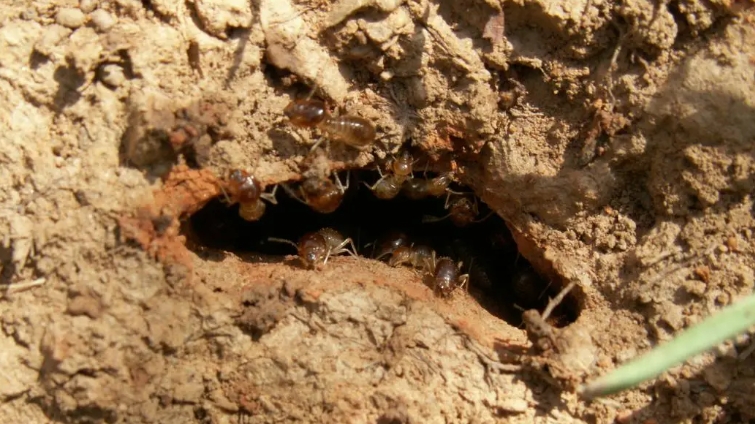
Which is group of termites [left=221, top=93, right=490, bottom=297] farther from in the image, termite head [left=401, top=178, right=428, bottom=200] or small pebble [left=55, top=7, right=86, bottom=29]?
small pebble [left=55, top=7, right=86, bottom=29]

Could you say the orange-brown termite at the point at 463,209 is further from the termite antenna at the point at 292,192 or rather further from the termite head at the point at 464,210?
the termite antenna at the point at 292,192

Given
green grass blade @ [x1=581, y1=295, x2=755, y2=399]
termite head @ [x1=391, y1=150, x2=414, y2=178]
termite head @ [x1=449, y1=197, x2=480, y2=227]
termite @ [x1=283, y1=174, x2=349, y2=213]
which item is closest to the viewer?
green grass blade @ [x1=581, y1=295, x2=755, y2=399]

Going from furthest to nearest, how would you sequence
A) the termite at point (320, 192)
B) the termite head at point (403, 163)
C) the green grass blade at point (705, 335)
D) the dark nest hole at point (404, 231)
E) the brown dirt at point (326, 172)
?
1. the dark nest hole at point (404, 231)
2. the termite head at point (403, 163)
3. the termite at point (320, 192)
4. the brown dirt at point (326, 172)
5. the green grass blade at point (705, 335)

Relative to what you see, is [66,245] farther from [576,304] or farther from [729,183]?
[729,183]

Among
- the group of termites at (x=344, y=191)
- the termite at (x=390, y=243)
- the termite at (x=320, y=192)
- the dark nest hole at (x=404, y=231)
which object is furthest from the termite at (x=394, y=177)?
the termite at (x=390, y=243)

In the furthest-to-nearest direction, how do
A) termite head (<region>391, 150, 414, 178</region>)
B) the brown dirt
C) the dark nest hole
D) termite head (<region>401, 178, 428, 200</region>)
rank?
termite head (<region>401, 178, 428, 200</region>) → the dark nest hole → termite head (<region>391, 150, 414, 178</region>) → the brown dirt

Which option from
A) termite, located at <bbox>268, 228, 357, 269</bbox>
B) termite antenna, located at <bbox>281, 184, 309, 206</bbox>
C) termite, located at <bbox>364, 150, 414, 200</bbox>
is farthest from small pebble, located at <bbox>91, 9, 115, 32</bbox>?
termite, located at <bbox>364, 150, 414, 200</bbox>
